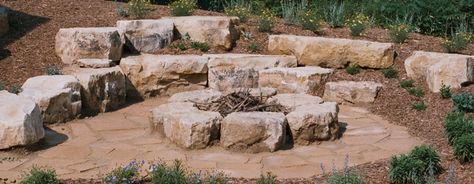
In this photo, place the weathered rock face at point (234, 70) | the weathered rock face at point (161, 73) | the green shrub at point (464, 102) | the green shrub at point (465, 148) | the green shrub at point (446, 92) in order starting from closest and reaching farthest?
1. the green shrub at point (465, 148)
2. the green shrub at point (464, 102)
3. the green shrub at point (446, 92)
4. the weathered rock face at point (161, 73)
5. the weathered rock face at point (234, 70)

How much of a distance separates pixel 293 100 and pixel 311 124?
73cm

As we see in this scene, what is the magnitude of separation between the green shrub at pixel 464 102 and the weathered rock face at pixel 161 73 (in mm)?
3456

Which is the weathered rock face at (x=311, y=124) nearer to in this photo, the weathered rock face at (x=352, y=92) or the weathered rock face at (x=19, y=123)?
the weathered rock face at (x=352, y=92)

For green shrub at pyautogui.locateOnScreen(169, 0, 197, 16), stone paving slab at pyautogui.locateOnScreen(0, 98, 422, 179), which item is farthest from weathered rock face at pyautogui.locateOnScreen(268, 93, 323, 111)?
green shrub at pyautogui.locateOnScreen(169, 0, 197, 16)

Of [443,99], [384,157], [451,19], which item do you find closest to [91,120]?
[384,157]

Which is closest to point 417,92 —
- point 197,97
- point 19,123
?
point 197,97

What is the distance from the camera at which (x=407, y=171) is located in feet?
17.9

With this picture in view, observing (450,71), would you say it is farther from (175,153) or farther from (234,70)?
(175,153)

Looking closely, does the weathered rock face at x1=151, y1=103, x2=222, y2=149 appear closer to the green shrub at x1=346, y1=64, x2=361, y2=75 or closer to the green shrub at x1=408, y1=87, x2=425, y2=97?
the green shrub at x1=408, y1=87, x2=425, y2=97

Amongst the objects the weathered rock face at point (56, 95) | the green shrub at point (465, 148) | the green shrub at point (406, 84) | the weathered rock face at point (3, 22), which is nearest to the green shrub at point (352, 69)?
the green shrub at point (406, 84)

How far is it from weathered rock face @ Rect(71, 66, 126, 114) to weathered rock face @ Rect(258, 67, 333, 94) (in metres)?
1.99

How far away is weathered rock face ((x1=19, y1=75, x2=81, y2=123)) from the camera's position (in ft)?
24.1

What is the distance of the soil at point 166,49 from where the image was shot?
26.2ft

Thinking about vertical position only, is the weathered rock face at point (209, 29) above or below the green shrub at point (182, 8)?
below
